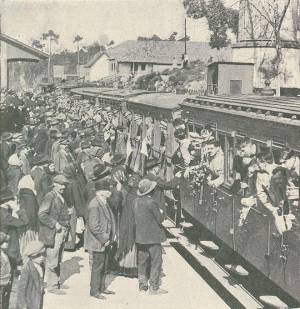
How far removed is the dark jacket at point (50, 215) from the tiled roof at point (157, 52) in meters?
56.4

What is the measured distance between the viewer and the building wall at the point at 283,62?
2928 cm

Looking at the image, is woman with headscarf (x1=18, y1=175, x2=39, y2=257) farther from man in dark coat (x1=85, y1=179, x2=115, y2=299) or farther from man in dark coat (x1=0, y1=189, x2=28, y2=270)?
man in dark coat (x1=85, y1=179, x2=115, y2=299)

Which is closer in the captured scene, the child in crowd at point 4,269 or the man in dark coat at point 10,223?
the child in crowd at point 4,269

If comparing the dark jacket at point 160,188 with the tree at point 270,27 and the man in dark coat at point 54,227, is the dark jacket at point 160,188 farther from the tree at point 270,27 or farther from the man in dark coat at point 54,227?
the tree at point 270,27

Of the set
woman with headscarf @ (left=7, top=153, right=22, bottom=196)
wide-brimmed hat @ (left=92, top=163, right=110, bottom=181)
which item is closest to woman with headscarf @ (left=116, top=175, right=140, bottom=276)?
wide-brimmed hat @ (left=92, top=163, right=110, bottom=181)

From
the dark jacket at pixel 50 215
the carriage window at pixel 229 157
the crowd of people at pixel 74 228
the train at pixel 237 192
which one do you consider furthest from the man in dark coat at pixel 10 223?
the carriage window at pixel 229 157

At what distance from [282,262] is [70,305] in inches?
89.8

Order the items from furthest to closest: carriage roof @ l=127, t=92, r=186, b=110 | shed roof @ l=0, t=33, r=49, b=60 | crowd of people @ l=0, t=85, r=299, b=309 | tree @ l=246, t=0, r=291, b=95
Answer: tree @ l=246, t=0, r=291, b=95 → shed roof @ l=0, t=33, r=49, b=60 → carriage roof @ l=127, t=92, r=186, b=110 → crowd of people @ l=0, t=85, r=299, b=309

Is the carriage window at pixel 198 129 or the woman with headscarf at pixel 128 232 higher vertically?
the carriage window at pixel 198 129

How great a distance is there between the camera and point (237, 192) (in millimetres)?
7383

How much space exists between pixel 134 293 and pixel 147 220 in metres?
0.90

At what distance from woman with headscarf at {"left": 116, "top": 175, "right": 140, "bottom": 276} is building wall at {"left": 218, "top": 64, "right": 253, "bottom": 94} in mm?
17572

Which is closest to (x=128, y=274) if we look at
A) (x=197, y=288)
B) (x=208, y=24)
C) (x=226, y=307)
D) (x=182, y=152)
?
(x=197, y=288)

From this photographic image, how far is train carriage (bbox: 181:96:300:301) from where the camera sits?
5.84 meters
